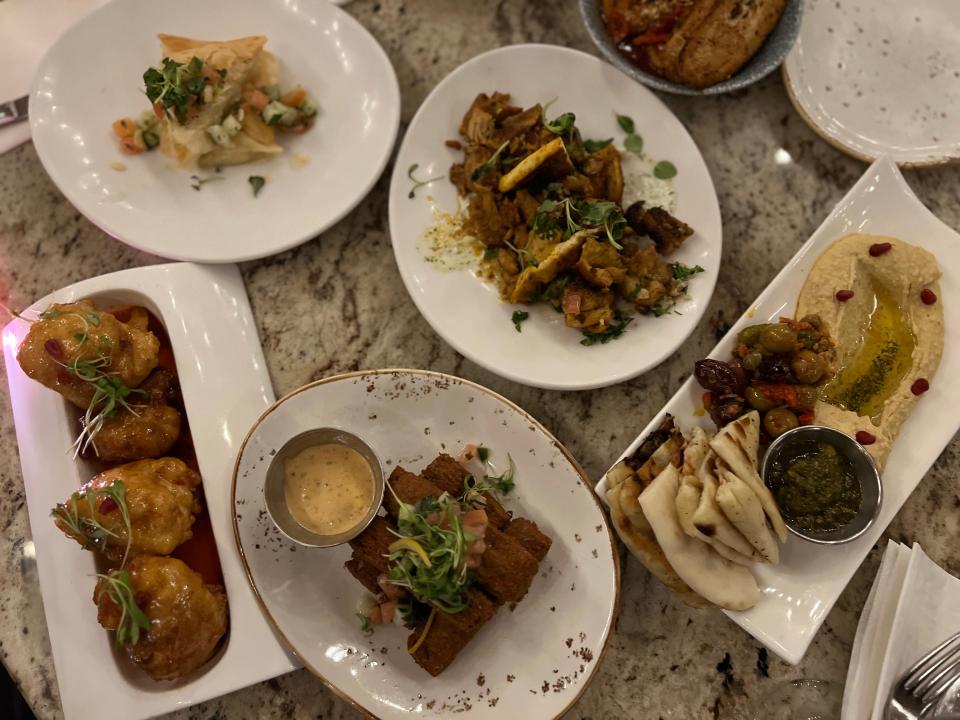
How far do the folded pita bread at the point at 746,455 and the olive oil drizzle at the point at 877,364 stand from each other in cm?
48

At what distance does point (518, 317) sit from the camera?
116 inches

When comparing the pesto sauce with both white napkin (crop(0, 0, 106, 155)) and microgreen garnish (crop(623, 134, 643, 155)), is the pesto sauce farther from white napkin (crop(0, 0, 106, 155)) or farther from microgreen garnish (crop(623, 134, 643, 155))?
white napkin (crop(0, 0, 106, 155))

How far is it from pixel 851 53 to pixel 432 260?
2.25m

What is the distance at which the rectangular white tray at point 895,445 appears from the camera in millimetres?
2621

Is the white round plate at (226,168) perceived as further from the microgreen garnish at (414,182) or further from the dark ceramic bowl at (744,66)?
the dark ceramic bowl at (744,66)

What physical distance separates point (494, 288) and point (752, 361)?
1130 mm

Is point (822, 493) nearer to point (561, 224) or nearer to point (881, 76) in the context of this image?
point (561, 224)

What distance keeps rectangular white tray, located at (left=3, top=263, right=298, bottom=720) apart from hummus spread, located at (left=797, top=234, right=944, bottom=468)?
2.44 m

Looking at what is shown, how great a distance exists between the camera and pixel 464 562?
2.48m

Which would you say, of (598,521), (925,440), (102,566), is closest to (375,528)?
(598,521)

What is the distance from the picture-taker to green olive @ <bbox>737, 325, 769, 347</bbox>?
2.79 meters

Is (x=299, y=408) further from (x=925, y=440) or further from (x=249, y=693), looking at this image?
(x=925, y=440)

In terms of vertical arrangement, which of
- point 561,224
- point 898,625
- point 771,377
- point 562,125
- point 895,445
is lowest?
point 898,625

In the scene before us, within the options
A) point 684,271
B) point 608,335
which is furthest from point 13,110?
point 684,271
